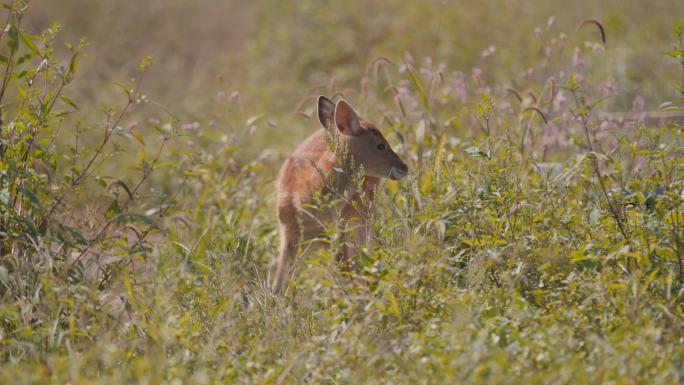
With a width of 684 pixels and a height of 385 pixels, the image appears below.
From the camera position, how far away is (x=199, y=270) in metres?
5.10

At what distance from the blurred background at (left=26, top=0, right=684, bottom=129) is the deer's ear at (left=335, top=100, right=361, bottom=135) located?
3.47 m

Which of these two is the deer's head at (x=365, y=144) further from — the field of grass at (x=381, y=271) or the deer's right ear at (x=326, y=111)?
the field of grass at (x=381, y=271)

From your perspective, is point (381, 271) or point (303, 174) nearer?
point (381, 271)

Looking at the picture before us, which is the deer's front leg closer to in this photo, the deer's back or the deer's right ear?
the deer's back

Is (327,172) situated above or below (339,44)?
above

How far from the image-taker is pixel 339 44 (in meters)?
12.4

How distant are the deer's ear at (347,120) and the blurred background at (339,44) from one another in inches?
137

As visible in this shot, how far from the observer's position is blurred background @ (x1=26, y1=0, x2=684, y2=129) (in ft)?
34.1

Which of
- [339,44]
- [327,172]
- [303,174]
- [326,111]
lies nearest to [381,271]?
[327,172]

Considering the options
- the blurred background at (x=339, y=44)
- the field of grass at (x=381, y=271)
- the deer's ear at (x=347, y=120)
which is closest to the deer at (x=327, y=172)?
the deer's ear at (x=347, y=120)

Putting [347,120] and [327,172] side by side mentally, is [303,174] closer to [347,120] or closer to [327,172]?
[327,172]

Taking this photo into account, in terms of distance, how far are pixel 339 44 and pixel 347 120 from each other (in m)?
6.30

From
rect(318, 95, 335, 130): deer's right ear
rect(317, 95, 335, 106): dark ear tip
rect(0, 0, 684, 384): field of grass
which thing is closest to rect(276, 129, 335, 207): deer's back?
rect(318, 95, 335, 130): deer's right ear

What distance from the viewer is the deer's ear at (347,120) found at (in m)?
6.14
